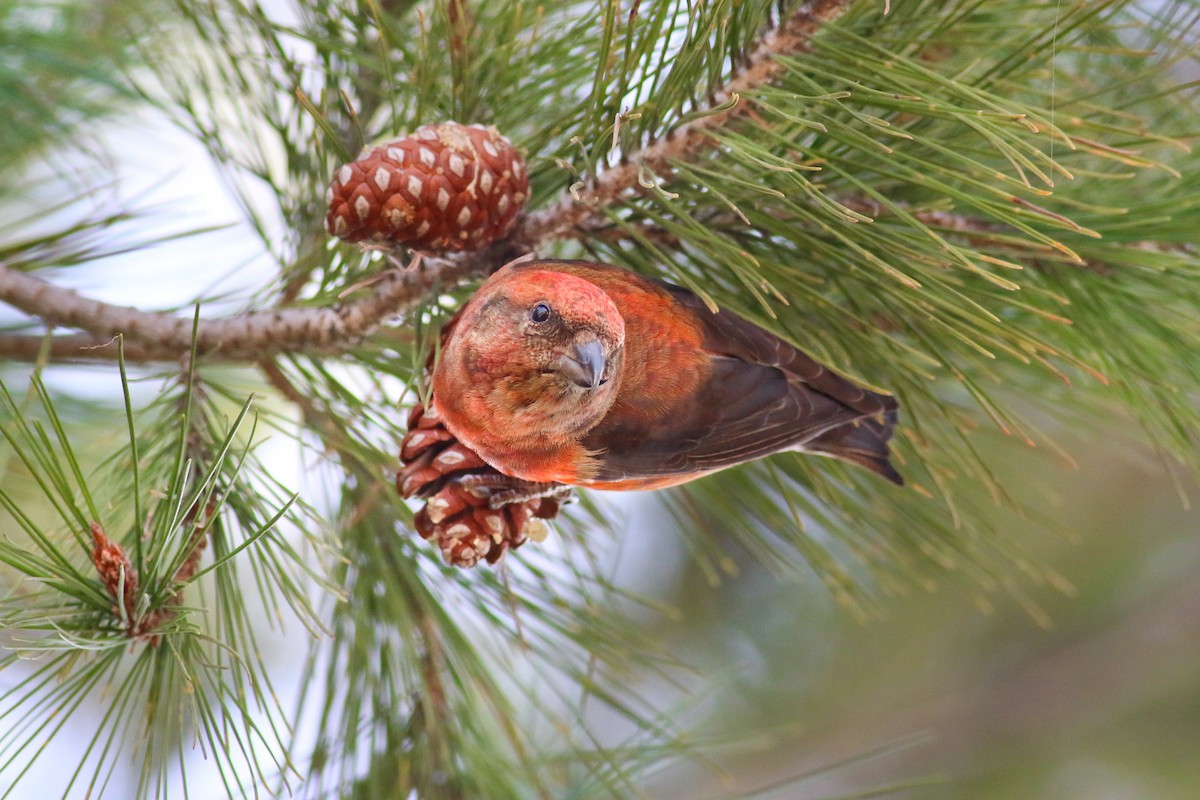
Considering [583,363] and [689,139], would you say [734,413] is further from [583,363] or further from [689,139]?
[689,139]

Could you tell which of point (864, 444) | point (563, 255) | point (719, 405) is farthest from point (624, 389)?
point (864, 444)

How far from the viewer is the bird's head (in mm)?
1237

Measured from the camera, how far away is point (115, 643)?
0.98m

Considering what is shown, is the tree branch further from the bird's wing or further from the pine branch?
the bird's wing

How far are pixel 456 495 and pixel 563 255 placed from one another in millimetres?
562

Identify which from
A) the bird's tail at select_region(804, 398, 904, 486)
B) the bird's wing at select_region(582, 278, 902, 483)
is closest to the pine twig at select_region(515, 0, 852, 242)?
the bird's wing at select_region(582, 278, 902, 483)

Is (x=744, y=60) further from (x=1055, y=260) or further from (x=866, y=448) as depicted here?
(x=866, y=448)

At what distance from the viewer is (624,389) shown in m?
1.54

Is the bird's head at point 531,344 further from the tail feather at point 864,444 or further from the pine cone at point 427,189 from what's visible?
the tail feather at point 864,444

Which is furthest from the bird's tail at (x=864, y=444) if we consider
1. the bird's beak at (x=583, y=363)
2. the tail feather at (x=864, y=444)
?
the bird's beak at (x=583, y=363)

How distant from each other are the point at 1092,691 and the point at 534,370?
99.5 inches

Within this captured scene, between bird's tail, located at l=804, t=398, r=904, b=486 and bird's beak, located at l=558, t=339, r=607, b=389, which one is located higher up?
bird's beak, located at l=558, t=339, r=607, b=389

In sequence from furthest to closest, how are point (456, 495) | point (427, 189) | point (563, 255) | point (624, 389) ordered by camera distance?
point (563, 255) < point (624, 389) < point (456, 495) < point (427, 189)

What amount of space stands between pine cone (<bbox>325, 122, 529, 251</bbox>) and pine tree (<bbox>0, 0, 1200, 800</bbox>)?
7cm
